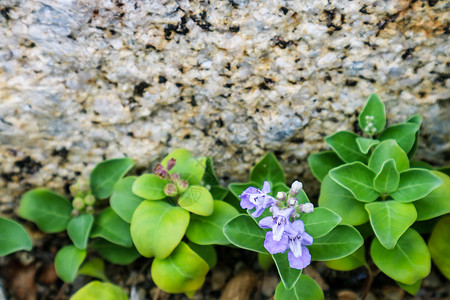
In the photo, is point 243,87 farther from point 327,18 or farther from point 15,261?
point 15,261

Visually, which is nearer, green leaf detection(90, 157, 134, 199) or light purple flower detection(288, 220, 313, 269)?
light purple flower detection(288, 220, 313, 269)

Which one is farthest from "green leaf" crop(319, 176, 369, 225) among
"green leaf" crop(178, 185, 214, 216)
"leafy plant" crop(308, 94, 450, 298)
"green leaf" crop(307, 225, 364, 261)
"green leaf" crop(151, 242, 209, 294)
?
"green leaf" crop(151, 242, 209, 294)

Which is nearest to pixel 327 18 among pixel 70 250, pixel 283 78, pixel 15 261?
pixel 283 78

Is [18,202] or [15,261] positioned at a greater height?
[18,202]

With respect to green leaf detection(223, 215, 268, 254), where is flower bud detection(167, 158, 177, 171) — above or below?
above

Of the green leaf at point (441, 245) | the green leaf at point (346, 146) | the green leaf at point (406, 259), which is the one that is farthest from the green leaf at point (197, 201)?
the green leaf at point (441, 245)

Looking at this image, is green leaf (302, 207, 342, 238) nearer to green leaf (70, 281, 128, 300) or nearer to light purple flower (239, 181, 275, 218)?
light purple flower (239, 181, 275, 218)

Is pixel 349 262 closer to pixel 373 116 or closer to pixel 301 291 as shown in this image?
pixel 301 291
